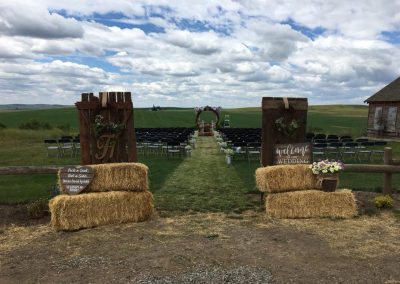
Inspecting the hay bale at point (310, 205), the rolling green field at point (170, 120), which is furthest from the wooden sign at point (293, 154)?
the rolling green field at point (170, 120)

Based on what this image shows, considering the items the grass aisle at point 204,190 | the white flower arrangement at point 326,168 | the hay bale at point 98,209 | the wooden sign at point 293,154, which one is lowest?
the grass aisle at point 204,190

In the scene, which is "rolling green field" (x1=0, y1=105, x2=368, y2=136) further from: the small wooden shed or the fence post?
the fence post

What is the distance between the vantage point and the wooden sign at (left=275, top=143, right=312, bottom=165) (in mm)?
9258

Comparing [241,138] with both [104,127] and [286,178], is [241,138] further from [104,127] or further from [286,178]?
[104,127]

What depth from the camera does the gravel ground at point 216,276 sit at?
5.13m

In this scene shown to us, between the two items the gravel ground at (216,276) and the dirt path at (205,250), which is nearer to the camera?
the gravel ground at (216,276)

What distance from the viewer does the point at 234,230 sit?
24.4 ft

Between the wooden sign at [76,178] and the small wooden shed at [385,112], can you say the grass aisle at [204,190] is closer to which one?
the wooden sign at [76,178]

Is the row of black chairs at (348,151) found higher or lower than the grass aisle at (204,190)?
higher

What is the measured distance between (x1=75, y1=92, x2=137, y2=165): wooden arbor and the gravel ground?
3.98 meters

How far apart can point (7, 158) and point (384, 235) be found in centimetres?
1720

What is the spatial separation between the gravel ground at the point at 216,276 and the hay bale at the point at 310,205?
121 inches

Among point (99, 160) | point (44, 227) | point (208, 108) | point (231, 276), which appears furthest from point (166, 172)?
point (208, 108)

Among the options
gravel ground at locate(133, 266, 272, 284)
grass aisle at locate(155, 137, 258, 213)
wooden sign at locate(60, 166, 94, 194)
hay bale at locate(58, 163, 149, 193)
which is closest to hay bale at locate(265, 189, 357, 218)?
grass aisle at locate(155, 137, 258, 213)
